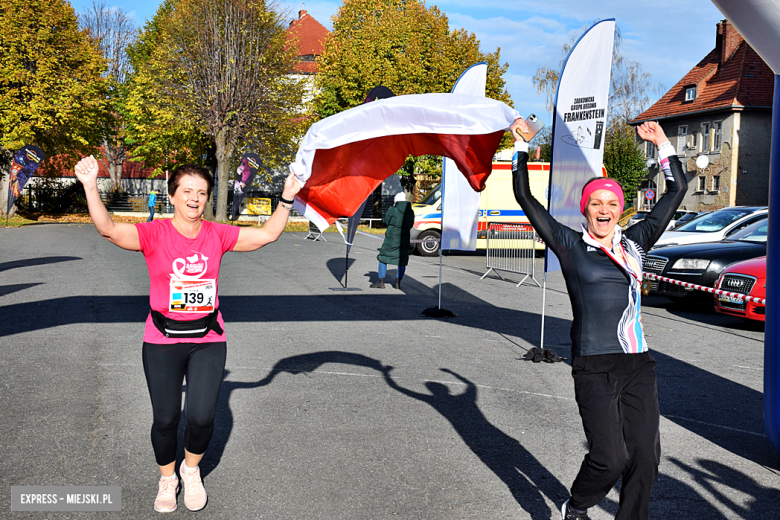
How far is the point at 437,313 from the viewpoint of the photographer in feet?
35.3

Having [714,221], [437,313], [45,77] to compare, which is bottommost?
[437,313]

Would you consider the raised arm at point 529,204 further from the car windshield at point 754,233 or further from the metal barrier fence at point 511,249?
the metal barrier fence at point 511,249

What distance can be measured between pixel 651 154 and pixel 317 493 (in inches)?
2058

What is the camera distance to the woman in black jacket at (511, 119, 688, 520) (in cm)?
327

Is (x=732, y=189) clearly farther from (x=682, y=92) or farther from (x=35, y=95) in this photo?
(x=35, y=95)

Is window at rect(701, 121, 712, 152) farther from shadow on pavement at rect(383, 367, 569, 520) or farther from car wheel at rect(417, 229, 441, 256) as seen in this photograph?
shadow on pavement at rect(383, 367, 569, 520)

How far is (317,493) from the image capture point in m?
4.05

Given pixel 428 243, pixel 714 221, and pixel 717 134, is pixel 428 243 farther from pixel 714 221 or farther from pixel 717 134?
pixel 717 134

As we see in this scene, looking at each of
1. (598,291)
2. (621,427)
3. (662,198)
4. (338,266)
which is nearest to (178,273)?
(598,291)

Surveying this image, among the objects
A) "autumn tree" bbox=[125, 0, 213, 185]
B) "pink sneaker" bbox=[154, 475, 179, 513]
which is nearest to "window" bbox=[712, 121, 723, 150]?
"autumn tree" bbox=[125, 0, 213, 185]

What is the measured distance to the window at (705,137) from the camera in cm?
4658

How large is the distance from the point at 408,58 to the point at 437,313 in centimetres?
3008

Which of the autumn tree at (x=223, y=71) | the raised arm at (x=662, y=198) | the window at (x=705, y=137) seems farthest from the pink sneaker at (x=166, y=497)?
the window at (x=705, y=137)

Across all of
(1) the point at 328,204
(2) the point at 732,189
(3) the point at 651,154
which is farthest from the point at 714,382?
(3) the point at 651,154
